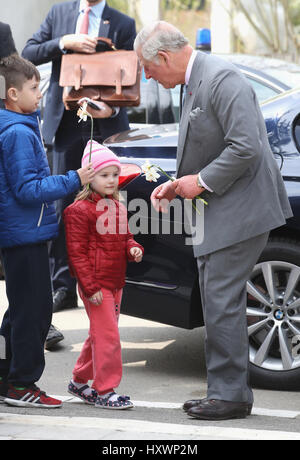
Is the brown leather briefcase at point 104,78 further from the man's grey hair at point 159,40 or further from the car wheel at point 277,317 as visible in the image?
the man's grey hair at point 159,40

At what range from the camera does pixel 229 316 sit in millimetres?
4484

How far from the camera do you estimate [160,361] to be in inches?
238

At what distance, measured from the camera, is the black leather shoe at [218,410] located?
4484 millimetres

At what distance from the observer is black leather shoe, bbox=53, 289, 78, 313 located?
728 centimetres

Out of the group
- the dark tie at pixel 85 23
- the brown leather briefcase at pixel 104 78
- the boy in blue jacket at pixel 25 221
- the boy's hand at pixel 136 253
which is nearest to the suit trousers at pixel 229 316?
the boy's hand at pixel 136 253

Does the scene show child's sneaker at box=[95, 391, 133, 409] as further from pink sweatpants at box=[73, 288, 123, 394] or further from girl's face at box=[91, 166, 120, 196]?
girl's face at box=[91, 166, 120, 196]

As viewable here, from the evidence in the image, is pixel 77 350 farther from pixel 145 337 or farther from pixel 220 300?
pixel 220 300

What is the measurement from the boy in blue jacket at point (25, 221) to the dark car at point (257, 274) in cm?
82

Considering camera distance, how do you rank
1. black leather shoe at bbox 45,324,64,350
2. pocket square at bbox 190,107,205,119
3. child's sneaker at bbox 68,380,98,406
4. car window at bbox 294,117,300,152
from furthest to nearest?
black leather shoe at bbox 45,324,64,350, car window at bbox 294,117,300,152, child's sneaker at bbox 68,380,98,406, pocket square at bbox 190,107,205,119

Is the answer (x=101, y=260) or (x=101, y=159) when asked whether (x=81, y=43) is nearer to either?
(x=101, y=159)

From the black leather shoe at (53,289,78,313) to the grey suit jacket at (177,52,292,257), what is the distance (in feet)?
9.56

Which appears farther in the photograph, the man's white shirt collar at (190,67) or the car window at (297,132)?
the car window at (297,132)

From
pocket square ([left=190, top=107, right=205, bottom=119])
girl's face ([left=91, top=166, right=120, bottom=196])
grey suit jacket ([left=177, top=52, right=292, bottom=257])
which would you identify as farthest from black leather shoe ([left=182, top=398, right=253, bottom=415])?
pocket square ([left=190, top=107, right=205, bottom=119])

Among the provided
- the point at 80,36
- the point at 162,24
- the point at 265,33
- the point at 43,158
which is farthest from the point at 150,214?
the point at 265,33
